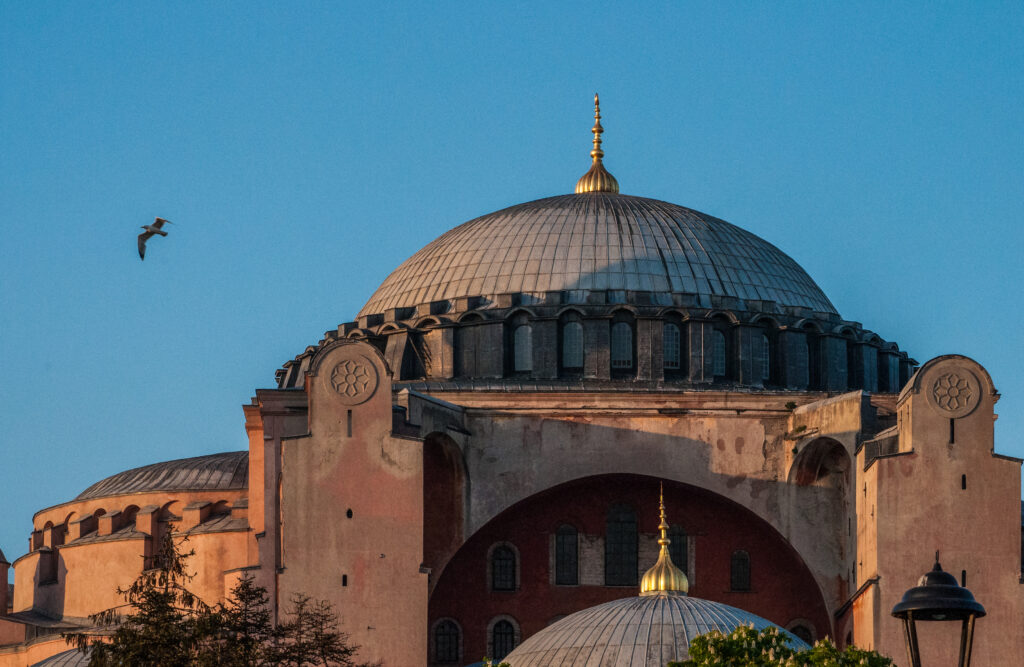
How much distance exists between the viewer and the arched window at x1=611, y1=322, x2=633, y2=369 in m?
51.5

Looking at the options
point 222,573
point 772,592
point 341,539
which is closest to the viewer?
point 341,539

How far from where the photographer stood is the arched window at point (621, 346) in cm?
5150

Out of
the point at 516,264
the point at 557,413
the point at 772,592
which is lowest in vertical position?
the point at 772,592

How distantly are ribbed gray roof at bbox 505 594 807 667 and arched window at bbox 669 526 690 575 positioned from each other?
497 cm

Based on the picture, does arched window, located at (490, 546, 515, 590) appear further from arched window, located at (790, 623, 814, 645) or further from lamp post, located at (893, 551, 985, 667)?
lamp post, located at (893, 551, 985, 667)

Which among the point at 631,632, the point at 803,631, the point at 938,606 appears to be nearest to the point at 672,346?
the point at 803,631

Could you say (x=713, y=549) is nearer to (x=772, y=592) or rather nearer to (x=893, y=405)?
(x=772, y=592)

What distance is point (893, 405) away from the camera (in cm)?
4922

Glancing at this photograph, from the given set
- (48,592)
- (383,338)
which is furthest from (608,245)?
(48,592)

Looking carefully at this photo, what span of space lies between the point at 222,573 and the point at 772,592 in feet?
40.2

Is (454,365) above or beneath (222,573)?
above

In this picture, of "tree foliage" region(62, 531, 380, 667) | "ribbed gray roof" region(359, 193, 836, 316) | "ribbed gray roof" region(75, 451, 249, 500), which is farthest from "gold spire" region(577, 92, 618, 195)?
"tree foliage" region(62, 531, 380, 667)

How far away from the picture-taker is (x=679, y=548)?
4862 centimetres

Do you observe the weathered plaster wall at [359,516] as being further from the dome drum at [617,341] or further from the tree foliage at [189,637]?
the dome drum at [617,341]
